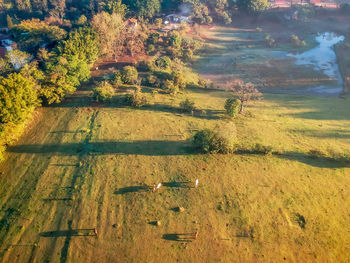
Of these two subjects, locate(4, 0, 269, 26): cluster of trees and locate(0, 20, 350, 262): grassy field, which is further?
locate(4, 0, 269, 26): cluster of trees

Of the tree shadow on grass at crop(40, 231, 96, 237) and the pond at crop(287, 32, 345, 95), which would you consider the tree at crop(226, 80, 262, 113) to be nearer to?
the pond at crop(287, 32, 345, 95)

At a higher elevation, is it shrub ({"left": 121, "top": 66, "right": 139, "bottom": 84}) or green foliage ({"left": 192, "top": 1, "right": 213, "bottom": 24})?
green foliage ({"left": 192, "top": 1, "right": 213, "bottom": 24})

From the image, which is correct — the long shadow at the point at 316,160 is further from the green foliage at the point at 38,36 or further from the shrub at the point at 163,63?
the green foliage at the point at 38,36

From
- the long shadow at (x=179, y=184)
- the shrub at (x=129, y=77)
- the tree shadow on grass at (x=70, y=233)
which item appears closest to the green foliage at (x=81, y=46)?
the shrub at (x=129, y=77)

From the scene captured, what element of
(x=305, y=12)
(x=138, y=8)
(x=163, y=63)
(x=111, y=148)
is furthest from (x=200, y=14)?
(x=111, y=148)

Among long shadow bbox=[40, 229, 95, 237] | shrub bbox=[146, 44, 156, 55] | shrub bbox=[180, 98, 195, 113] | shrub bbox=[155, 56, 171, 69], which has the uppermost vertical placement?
shrub bbox=[146, 44, 156, 55]

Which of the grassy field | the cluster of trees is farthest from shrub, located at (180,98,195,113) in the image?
the cluster of trees
